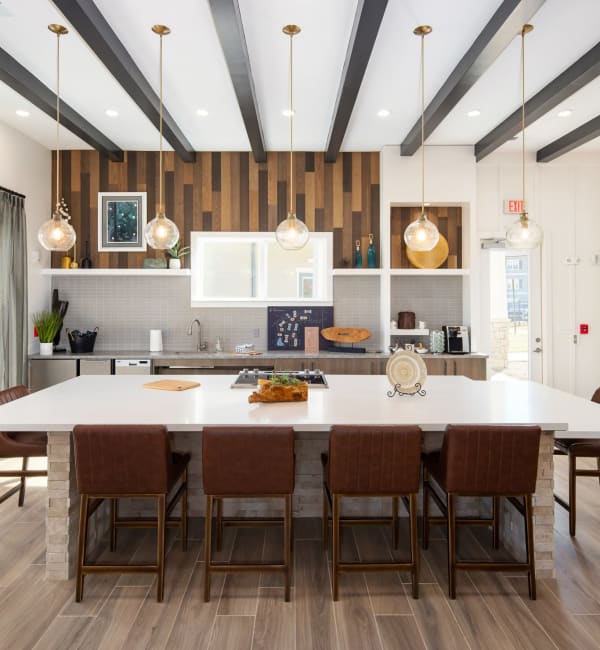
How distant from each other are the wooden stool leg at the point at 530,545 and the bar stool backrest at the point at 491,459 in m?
0.10

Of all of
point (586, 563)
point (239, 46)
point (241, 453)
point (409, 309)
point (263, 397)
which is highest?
point (239, 46)

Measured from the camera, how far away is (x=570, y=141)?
5.15 m

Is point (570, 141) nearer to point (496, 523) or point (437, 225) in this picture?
point (437, 225)

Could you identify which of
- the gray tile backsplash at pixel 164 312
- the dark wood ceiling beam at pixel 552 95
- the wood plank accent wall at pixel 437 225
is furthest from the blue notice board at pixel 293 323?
the dark wood ceiling beam at pixel 552 95

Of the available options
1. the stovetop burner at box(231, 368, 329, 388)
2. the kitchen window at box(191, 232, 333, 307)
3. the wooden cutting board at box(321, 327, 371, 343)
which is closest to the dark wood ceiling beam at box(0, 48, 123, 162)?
the kitchen window at box(191, 232, 333, 307)

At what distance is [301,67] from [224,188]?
2.29 m

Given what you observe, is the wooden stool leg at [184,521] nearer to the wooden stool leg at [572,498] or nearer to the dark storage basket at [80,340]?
the wooden stool leg at [572,498]

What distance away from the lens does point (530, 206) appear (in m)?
5.82

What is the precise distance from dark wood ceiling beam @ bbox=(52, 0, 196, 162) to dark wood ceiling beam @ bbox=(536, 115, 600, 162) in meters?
4.05

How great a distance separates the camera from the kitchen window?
598 centimetres

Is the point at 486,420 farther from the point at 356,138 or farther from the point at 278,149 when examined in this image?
the point at 278,149

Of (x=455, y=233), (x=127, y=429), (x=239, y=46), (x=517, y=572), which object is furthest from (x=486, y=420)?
(x=455, y=233)

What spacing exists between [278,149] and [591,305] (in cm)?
411

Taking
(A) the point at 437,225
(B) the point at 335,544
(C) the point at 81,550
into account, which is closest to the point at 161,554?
(C) the point at 81,550
